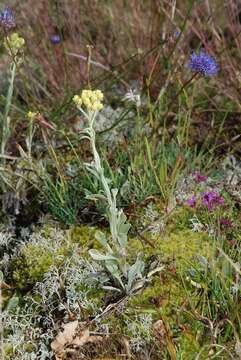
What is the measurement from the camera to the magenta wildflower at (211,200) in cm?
200

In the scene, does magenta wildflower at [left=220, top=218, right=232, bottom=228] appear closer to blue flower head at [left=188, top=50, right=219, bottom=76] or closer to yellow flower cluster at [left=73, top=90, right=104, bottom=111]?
blue flower head at [left=188, top=50, right=219, bottom=76]

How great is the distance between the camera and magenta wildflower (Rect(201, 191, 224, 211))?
200 cm

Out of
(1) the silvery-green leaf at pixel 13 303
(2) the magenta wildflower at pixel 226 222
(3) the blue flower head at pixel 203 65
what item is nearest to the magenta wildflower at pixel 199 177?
(2) the magenta wildflower at pixel 226 222

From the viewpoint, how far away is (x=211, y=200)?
2.01m

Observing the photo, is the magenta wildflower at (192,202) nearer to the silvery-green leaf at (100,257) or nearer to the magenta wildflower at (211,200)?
the magenta wildflower at (211,200)

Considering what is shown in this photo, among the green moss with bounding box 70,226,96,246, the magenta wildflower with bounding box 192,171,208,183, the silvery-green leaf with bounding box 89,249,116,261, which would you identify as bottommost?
the green moss with bounding box 70,226,96,246

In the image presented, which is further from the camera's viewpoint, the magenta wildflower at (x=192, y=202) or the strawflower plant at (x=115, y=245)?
the magenta wildflower at (x=192, y=202)

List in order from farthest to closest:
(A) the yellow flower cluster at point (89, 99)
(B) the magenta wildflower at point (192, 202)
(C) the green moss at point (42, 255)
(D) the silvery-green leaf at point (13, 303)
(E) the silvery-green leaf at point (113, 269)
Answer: (B) the magenta wildflower at point (192, 202) → (C) the green moss at point (42, 255) → (D) the silvery-green leaf at point (13, 303) → (E) the silvery-green leaf at point (113, 269) → (A) the yellow flower cluster at point (89, 99)

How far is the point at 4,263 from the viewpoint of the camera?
202 cm

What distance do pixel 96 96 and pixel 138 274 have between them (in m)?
0.59

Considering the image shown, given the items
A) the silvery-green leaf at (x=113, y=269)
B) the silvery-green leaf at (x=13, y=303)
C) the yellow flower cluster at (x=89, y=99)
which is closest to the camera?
the yellow flower cluster at (x=89, y=99)

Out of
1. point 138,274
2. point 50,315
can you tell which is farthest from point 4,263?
point 138,274

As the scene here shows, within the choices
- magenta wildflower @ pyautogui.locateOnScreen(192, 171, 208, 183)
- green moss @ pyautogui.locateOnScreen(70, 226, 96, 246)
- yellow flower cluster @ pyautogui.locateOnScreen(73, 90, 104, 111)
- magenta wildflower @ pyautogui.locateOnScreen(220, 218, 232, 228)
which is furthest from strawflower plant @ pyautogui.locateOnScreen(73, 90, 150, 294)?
magenta wildflower @ pyautogui.locateOnScreen(192, 171, 208, 183)

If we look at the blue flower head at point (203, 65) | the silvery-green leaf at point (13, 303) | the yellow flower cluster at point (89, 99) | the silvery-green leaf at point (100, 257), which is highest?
the yellow flower cluster at point (89, 99)
